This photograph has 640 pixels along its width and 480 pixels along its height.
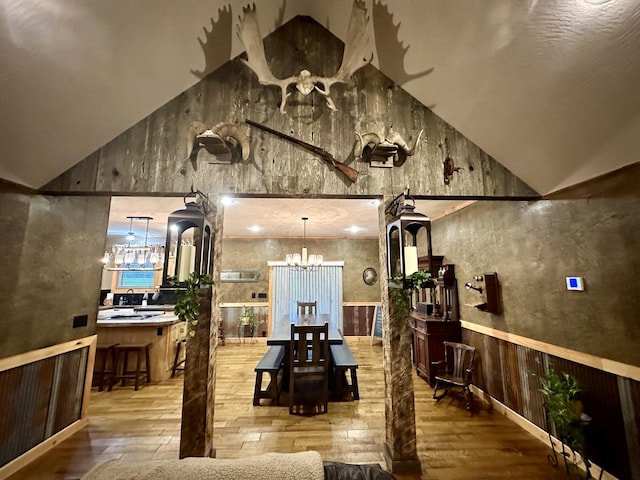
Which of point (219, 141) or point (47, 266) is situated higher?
point (219, 141)

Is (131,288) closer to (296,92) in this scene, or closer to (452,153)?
(296,92)

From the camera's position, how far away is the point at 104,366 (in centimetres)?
392

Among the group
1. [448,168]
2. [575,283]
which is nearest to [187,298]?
[448,168]

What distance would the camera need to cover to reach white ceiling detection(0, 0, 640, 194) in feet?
Answer: 4.86

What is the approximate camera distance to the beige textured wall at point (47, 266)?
2.19 m

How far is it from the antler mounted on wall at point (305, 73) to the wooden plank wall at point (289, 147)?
0.24 m

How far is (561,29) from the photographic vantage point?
150 cm

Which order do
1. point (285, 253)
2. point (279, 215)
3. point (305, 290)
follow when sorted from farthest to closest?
point (285, 253) < point (305, 290) < point (279, 215)

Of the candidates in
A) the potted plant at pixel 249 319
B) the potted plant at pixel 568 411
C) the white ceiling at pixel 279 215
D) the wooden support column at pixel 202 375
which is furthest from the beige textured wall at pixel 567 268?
the potted plant at pixel 249 319

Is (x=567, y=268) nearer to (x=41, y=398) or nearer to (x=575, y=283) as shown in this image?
(x=575, y=283)

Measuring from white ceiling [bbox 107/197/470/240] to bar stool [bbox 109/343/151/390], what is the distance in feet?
6.95

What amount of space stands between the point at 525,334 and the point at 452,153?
2.07 m

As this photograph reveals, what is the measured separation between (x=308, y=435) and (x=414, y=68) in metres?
3.54

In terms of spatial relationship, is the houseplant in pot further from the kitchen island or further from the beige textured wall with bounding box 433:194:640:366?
the beige textured wall with bounding box 433:194:640:366
